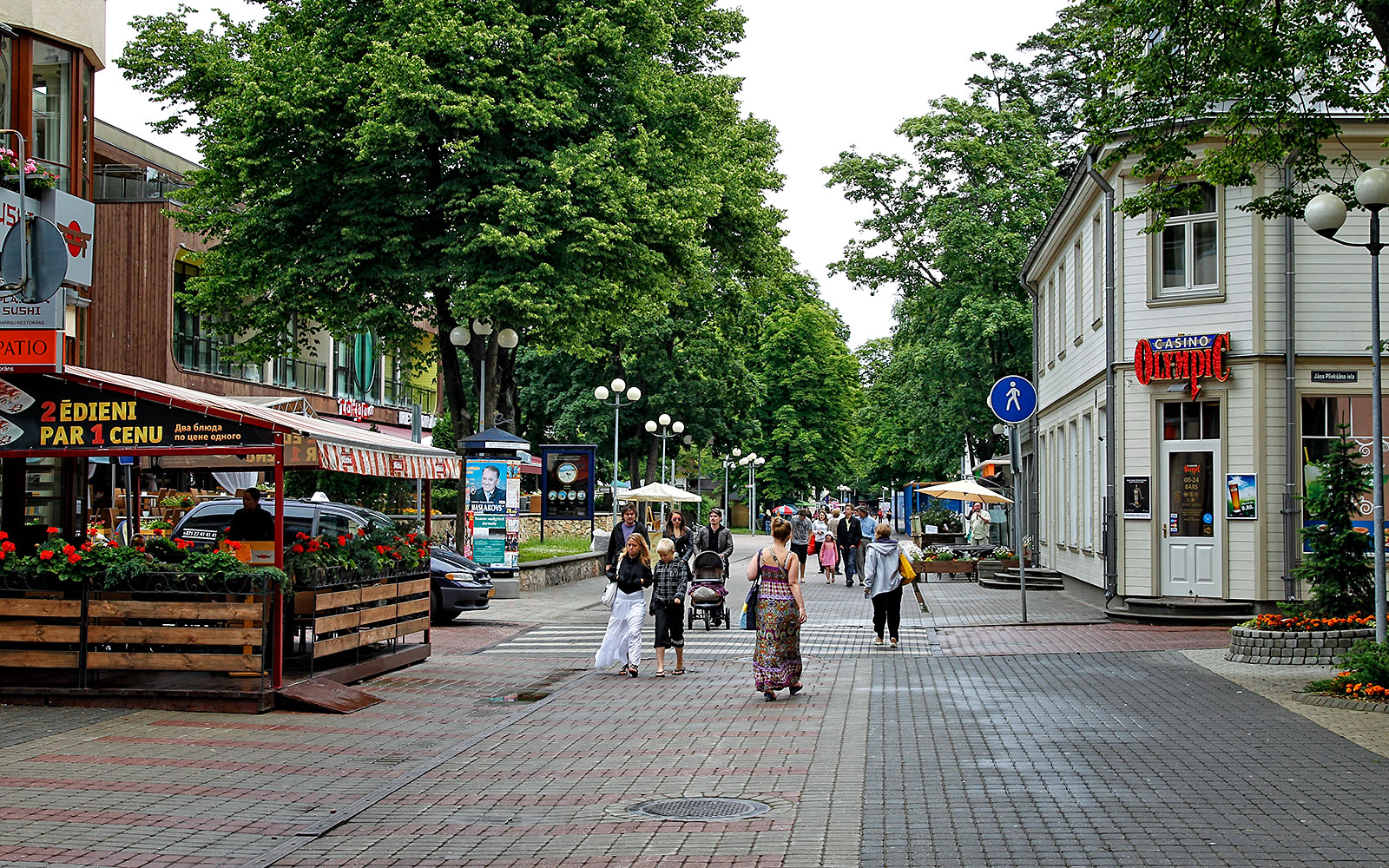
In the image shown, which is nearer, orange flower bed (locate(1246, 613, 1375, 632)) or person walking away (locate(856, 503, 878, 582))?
orange flower bed (locate(1246, 613, 1375, 632))

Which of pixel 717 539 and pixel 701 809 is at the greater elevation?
pixel 717 539

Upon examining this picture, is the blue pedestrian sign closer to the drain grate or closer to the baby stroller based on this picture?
the baby stroller

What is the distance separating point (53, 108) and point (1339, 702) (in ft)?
62.4

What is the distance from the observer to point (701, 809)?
26.7 ft

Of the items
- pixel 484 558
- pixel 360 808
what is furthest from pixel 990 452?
pixel 360 808

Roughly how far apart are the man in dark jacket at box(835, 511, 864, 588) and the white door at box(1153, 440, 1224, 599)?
44.7 ft

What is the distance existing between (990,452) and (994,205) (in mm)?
9707

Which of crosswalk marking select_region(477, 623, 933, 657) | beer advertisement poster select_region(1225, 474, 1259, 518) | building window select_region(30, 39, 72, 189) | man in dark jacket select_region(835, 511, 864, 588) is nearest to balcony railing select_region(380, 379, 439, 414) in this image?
man in dark jacket select_region(835, 511, 864, 588)

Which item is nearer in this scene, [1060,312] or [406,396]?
[1060,312]

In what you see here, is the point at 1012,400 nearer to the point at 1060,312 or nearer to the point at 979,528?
the point at 1060,312

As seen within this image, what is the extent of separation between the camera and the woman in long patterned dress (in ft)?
43.7

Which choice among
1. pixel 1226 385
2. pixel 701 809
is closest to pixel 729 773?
pixel 701 809

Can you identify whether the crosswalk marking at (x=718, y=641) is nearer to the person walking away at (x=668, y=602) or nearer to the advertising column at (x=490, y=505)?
the person walking away at (x=668, y=602)

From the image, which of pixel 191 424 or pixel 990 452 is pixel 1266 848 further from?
pixel 990 452
